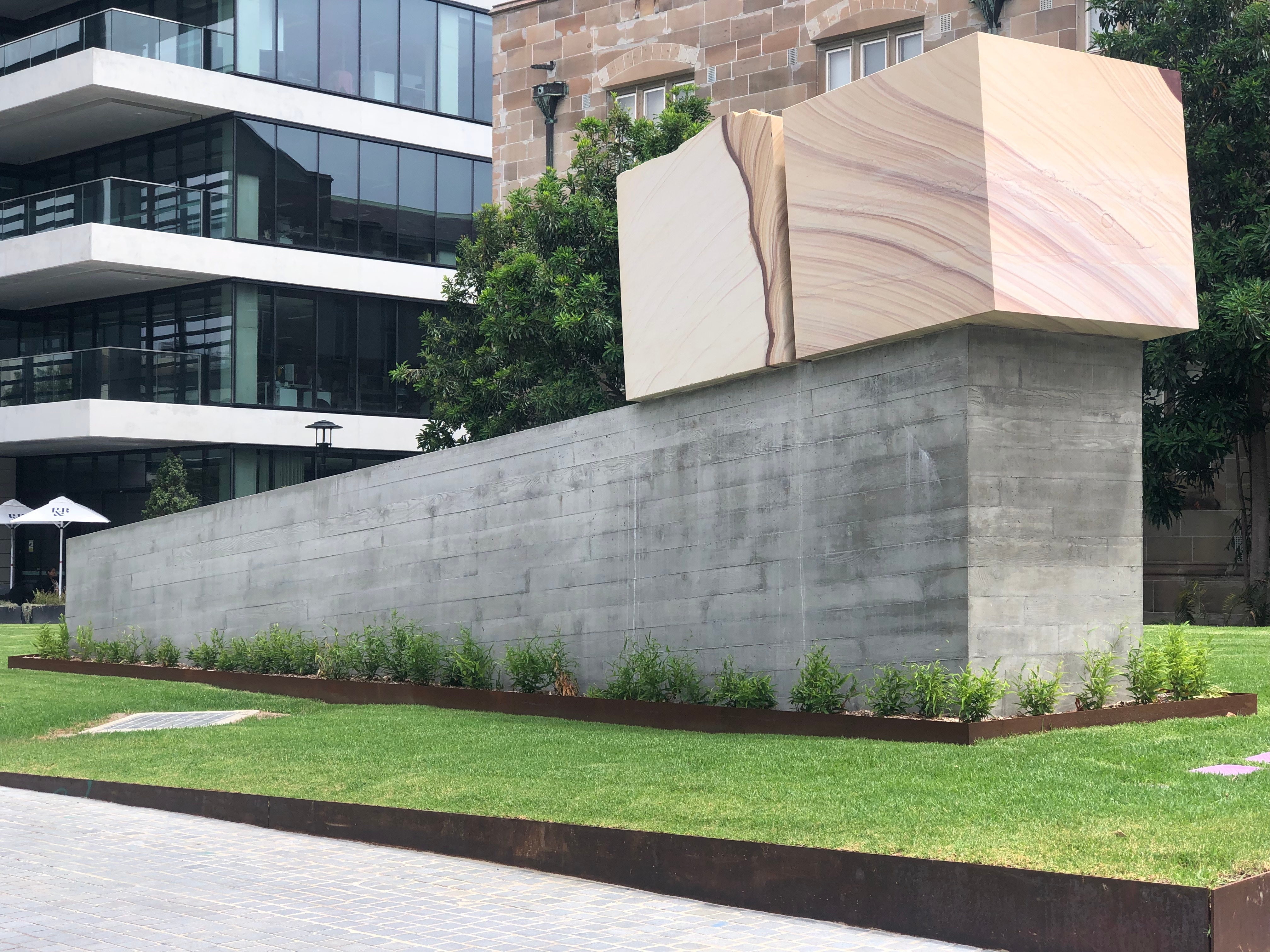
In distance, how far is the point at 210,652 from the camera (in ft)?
67.0

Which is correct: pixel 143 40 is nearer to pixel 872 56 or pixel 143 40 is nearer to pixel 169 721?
pixel 872 56

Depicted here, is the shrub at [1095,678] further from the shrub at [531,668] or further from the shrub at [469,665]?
the shrub at [469,665]

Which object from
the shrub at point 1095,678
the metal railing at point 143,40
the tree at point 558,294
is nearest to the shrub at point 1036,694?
the shrub at point 1095,678

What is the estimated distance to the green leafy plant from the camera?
2338cm

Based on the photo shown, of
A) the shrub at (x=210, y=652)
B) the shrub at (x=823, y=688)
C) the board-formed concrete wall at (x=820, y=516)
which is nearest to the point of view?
the board-formed concrete wall at (x=820, y=516)

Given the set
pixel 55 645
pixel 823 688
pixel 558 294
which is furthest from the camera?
pixel 55 645

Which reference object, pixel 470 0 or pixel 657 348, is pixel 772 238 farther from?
pixel 470 0

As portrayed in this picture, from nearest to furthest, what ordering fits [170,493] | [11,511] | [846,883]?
1. [846,883]
2. [170,493]
3. [11,511]

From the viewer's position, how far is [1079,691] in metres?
11.0

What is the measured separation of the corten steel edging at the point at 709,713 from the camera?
33.8ft

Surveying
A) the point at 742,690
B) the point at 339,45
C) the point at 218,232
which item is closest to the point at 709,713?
the point at 742,690

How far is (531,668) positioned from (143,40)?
27.5 m

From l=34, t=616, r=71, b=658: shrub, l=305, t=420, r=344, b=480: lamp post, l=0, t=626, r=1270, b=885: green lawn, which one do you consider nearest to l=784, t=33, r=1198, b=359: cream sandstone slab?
l=0, t=626, r=1270, b=885: green lawn

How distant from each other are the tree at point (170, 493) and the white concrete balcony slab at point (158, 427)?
2.31ft
